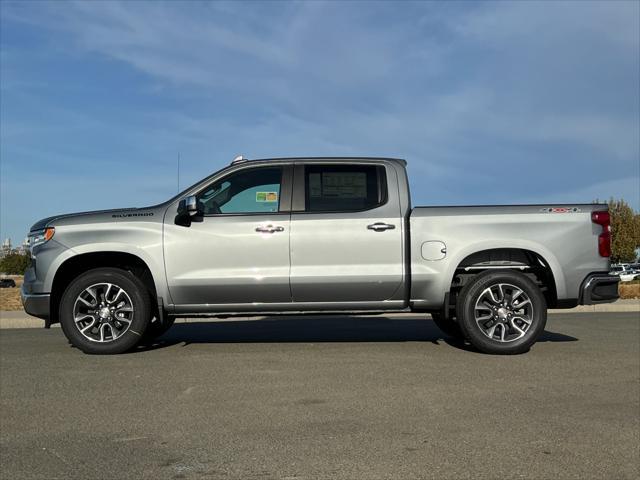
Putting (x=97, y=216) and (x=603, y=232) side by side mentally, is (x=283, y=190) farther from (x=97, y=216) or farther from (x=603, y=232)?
(x=603, y=232)

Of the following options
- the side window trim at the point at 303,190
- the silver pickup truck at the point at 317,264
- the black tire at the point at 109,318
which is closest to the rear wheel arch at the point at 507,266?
the silver pickup truck at the point at 317,264

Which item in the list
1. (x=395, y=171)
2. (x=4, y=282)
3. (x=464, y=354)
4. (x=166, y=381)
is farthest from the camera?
(x=4, y=282)

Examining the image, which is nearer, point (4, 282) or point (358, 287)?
point (358, 287)

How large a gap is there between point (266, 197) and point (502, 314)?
9.02 feet

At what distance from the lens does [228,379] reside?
5.55 m

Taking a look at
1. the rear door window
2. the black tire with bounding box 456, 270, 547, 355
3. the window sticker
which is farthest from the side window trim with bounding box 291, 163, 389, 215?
the black tire with bounding box 456, 270, 547, 355

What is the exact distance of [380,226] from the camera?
Answer: 6.91 metres

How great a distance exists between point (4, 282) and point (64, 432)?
89.7 metres

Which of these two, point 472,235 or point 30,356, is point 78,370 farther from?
point 472,235

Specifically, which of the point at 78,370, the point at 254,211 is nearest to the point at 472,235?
the point at 254,211

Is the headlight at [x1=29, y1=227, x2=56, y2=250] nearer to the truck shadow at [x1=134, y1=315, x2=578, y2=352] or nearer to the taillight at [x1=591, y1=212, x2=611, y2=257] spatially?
the truck shadow at [x1=134, y1=315, x2=578, y2=352]

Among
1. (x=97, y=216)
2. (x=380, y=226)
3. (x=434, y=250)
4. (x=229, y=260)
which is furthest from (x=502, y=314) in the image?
(x=97, y=216)

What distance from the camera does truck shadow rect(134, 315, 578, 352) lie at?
7.84 m

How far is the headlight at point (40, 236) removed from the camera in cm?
702
